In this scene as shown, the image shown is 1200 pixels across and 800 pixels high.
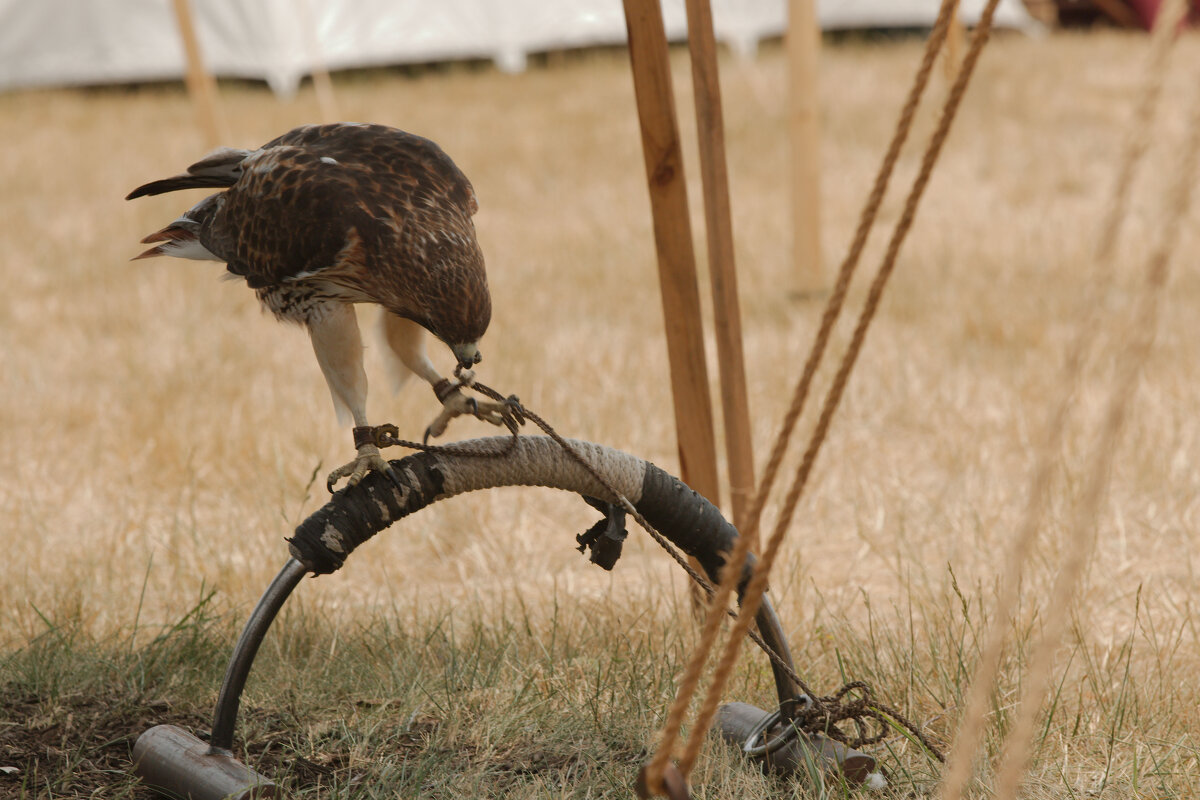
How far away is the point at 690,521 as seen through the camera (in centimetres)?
175

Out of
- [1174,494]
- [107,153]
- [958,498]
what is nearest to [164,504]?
[958,498]

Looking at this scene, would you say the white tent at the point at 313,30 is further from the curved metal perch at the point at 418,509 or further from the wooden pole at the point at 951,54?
the curved metal perch at the point at 418,509

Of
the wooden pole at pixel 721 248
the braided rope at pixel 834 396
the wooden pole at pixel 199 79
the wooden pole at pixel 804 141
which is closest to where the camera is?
the braided rope at pixel 834 396

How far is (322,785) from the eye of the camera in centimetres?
176

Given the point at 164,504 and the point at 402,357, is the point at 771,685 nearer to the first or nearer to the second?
the point at 402,357

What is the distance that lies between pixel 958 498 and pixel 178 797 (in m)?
2.06

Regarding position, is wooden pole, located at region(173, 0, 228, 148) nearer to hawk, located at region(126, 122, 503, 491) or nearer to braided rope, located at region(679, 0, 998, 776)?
hawk, located at region(126, 122, 503, 491)

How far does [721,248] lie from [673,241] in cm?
9

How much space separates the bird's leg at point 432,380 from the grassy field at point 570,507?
1.71ft

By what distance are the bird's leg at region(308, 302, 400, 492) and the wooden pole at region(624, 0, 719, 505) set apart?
0.62 m

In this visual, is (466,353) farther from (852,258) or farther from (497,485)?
(852,258)

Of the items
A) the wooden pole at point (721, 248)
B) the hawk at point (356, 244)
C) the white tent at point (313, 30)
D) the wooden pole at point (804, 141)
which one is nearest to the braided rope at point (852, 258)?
the hawk at point (356, 244)

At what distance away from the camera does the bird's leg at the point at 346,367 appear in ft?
5.35

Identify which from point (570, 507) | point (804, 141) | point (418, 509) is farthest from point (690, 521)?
point (804, 141)
